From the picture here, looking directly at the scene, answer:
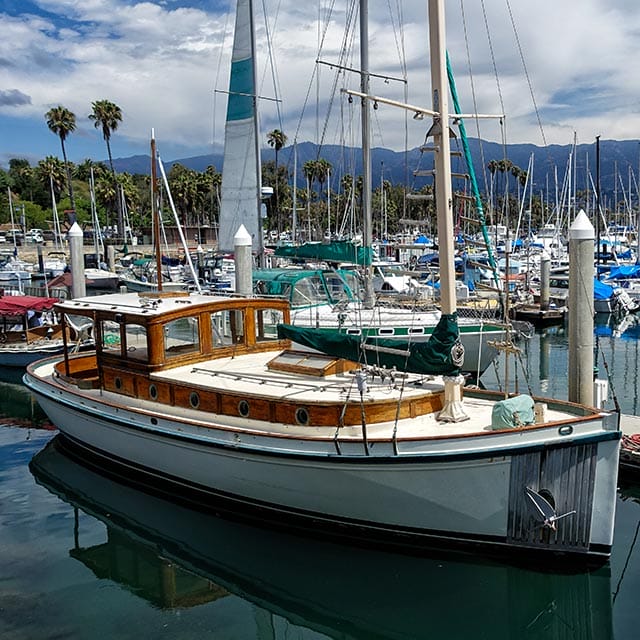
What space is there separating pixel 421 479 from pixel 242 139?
17602 mm

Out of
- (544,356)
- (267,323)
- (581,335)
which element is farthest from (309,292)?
(581,335)

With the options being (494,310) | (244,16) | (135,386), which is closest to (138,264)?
(244,16)

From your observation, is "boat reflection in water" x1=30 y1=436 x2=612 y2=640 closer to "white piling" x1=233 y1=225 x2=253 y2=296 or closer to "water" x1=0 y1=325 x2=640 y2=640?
"water" x1=0 y1=325 x2=640 y2=640

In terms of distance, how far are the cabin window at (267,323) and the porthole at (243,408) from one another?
2.63 metres

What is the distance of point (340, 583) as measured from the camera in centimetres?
921

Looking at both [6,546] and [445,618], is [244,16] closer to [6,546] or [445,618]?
[6,546]

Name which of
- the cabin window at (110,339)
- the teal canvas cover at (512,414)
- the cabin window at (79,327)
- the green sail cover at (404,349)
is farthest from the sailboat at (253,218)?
the teal canvas cover at (512,414)

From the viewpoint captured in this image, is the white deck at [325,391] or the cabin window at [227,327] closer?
the white deck at [325,391]

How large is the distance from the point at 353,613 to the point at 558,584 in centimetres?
277

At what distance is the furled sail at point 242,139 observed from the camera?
23.7 metres

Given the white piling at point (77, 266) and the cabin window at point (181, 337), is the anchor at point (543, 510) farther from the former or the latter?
the white piling at point (77, 266)

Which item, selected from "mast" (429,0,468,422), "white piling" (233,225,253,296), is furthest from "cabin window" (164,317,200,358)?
"white piling" (233,225,253,296)

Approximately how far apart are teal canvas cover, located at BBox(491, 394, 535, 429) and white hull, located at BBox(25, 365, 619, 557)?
351 mm

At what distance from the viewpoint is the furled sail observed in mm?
23688
